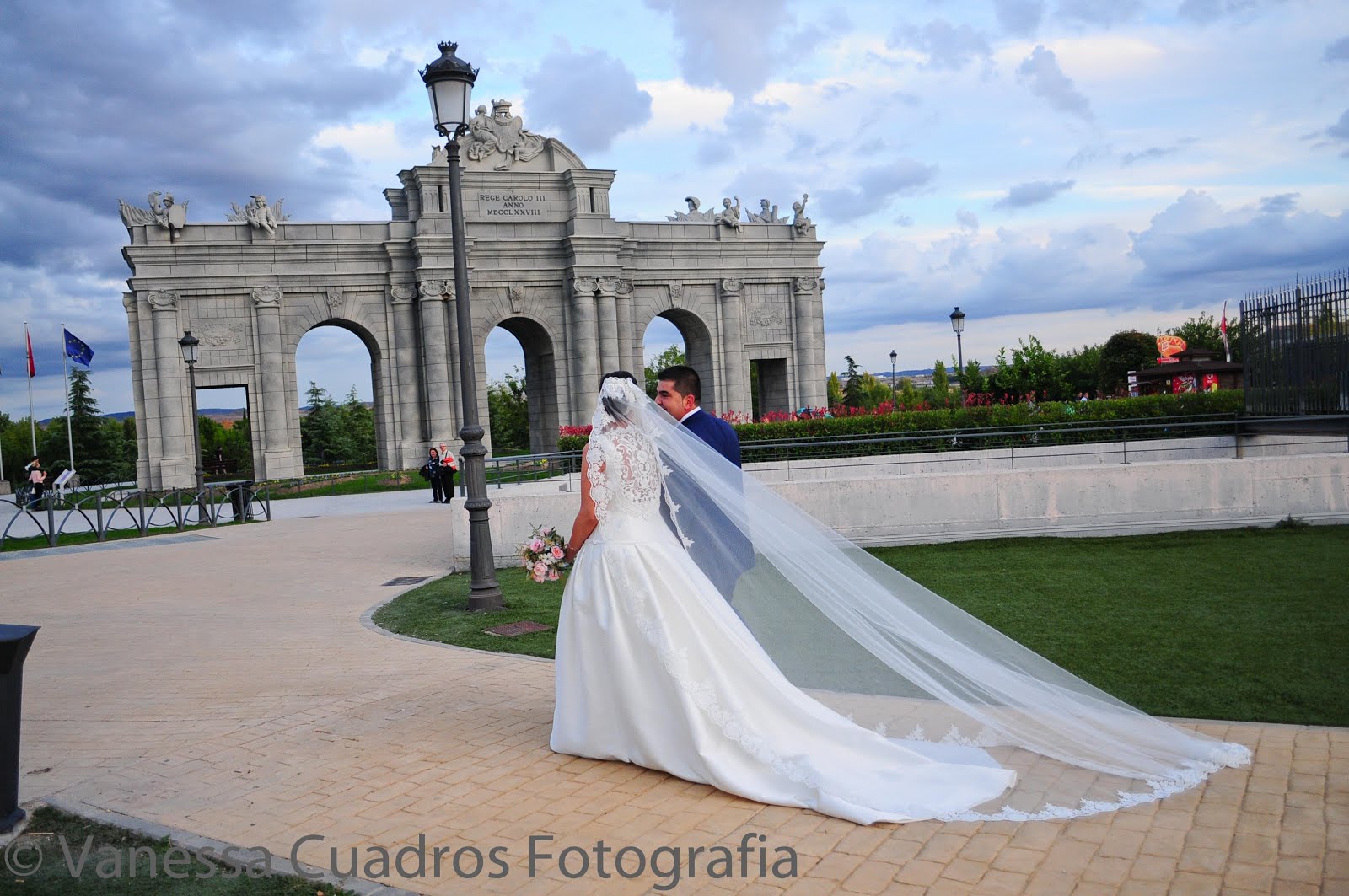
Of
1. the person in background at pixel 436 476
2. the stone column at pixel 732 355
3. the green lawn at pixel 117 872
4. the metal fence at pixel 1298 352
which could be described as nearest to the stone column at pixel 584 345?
the stone column at pixel 732 355

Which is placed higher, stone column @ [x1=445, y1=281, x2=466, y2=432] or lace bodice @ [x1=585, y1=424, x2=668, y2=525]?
stone column @ [x1=445, y1=281, x2=466, y2=432]

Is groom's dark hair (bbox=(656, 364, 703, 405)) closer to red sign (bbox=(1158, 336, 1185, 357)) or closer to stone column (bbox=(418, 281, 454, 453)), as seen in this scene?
stone column (bbox=(418, 281, 454, 453))

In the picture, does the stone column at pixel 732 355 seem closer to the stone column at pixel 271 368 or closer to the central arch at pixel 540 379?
the central arch at pixel 540 379

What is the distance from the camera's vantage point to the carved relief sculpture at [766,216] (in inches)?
1730

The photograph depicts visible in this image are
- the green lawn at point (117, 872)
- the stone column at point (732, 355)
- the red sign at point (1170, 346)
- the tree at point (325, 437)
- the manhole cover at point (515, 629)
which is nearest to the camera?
the green lawn at point (117, 872)

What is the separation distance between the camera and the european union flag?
39312 mm

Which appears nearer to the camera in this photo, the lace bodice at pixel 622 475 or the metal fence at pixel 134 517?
the lace bodice at pixel 622 475

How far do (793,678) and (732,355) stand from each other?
3780cm

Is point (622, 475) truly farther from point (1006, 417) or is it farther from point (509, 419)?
point (509, 419)

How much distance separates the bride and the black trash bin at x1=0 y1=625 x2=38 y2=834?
2.88m

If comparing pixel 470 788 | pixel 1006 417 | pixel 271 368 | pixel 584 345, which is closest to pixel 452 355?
pixel 584 345

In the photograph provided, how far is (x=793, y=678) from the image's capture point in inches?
221

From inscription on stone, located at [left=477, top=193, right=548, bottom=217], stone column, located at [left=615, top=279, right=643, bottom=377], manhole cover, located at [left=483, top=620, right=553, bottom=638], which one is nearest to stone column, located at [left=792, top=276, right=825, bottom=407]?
stone column, located at [left=615, top=279, right=643, bottom=377]

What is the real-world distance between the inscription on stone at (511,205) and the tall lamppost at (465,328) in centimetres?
2758
